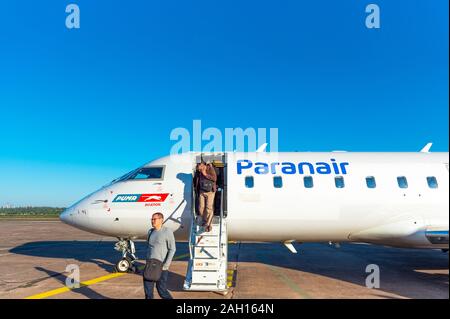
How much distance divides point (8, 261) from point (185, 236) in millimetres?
9005

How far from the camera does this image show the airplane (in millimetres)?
10562

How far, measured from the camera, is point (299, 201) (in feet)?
35.0

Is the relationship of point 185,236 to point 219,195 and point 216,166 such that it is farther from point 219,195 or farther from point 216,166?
point 216,166

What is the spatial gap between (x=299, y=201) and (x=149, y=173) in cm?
537

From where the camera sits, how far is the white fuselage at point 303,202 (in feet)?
34.7

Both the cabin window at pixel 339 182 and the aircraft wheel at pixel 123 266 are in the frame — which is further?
the aircraft wheel at pixel 123 266

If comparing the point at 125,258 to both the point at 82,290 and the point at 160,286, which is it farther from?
the point at 160,286

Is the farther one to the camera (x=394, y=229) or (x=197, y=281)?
(x=394, y=229)

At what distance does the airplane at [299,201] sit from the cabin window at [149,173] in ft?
0.15

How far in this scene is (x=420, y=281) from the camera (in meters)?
10.6

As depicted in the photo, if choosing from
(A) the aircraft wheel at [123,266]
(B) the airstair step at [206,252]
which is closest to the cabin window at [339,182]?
(B) the airstair step at [206,252]

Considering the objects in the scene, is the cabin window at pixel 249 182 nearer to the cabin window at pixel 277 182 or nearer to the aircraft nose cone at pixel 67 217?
the cabin window at pixel 277 182

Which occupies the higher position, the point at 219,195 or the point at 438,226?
the point at 219,195

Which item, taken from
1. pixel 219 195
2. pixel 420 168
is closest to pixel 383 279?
pixel 420 168
